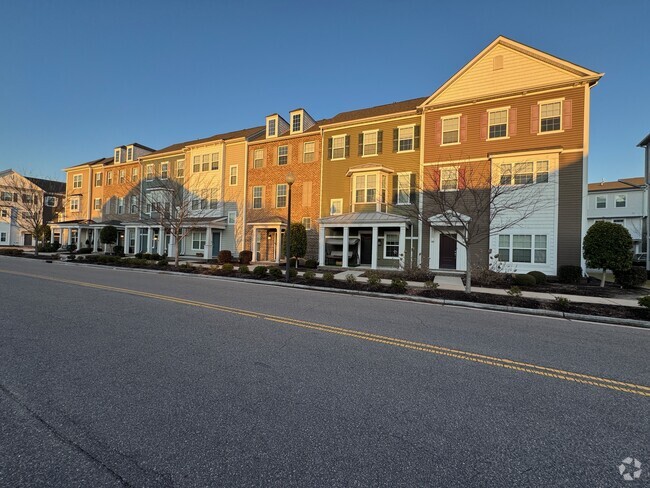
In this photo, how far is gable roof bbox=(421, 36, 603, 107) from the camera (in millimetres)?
17328

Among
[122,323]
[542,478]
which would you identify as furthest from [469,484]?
[122,323]

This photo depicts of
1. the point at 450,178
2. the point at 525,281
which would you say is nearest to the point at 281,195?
the point at 450,178

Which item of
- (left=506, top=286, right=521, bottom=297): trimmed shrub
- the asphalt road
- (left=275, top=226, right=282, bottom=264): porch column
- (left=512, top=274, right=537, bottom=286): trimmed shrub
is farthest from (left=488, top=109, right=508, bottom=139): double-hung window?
(left=275, top=226, right=282, bottom=264): porch column

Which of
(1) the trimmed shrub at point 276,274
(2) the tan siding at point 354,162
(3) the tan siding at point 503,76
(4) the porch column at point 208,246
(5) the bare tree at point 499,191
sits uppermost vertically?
(3) the tan siding at point 503,76

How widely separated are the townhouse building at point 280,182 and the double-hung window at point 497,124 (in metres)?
11.9

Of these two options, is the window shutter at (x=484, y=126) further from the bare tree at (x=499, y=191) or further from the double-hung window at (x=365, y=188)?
the double-hung window at (x=365, y=188)

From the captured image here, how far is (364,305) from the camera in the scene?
32.1ft

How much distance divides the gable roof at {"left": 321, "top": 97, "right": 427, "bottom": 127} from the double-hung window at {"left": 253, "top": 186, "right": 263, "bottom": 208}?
25.5 feet

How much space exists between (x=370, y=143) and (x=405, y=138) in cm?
249

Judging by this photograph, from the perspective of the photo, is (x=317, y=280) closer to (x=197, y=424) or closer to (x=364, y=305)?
(x=364, y=305)

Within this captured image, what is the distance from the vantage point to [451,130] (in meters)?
20.6

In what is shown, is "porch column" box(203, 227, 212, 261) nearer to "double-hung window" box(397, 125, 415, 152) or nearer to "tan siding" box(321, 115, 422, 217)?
"tan siding" box(321, 115, 422, 217)

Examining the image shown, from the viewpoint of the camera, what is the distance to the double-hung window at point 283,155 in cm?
2738

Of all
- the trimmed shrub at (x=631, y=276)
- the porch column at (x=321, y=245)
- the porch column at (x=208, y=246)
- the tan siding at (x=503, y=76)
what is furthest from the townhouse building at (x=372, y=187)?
the porch column at (x=208, y=246)
